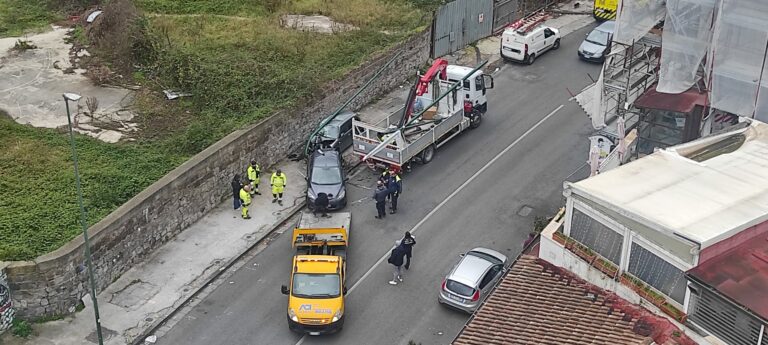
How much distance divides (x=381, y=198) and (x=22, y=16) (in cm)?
2198

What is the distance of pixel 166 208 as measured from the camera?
26047 millimetres

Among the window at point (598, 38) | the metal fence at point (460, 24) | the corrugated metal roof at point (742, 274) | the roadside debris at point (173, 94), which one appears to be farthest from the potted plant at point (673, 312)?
the window at point (598, 38)

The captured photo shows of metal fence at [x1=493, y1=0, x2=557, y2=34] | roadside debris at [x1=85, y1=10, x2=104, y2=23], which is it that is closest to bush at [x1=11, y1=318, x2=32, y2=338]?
roadside debris at [x1=85, y1=10, x2=104, y2=23]

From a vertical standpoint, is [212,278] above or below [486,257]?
below

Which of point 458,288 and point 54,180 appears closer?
point 458,288

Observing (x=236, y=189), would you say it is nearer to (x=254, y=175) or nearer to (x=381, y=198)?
(x=254, y=175)

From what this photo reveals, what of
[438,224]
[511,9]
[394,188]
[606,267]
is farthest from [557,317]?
[511,9]

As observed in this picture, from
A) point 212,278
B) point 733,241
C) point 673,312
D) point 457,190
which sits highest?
point 733,241

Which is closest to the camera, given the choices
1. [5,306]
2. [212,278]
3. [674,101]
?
[5,306]

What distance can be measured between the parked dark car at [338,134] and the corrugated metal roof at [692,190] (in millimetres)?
13967

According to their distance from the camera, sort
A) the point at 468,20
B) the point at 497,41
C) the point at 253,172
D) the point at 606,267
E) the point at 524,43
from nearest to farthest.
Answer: the point at 606,267 < the point at 253,172 < the point at 524,43 < the point at 468,20 < the point at 497,41

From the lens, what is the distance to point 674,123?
24188 millimetres

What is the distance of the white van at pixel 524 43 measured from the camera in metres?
39.2

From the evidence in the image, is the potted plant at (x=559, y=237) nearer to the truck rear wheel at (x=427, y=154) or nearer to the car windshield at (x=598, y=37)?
the truck rear wheel at (x=427, y=154)
